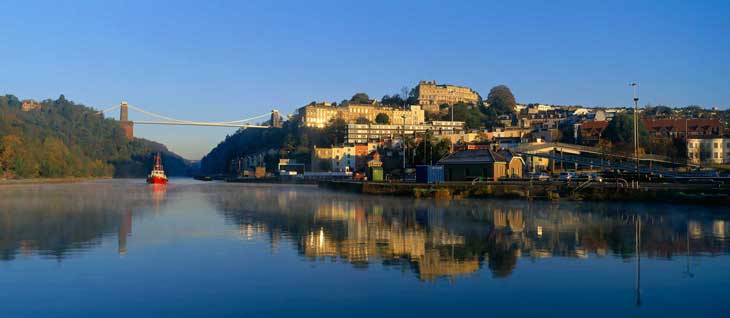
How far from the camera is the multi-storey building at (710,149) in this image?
7562cm

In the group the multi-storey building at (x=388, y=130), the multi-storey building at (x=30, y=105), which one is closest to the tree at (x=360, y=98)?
the multi-storey building at (x=388, y=130)

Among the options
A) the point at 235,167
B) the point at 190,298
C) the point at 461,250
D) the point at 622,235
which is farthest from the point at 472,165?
the point at 235,167

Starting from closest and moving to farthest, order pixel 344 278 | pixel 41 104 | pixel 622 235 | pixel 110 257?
pixel 344 278
pixel 110 257
pixel 622 235
pixel 41 104

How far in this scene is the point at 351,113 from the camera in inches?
5763

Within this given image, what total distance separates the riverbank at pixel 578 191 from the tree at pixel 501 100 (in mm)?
112343

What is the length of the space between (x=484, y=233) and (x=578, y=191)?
16438 millimetres

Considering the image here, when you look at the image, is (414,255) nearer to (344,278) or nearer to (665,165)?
(344,278)

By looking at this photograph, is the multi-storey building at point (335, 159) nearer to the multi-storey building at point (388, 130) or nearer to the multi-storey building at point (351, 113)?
the multi-storey building at point (388, 130)

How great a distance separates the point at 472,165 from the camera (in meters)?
47.5

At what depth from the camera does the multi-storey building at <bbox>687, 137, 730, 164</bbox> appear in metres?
75.6

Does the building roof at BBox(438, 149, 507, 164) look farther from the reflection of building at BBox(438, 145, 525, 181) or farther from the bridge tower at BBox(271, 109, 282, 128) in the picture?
the bridge tower at BBox(271, 109, 282, 128)

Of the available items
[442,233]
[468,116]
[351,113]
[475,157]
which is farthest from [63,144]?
[442,233]

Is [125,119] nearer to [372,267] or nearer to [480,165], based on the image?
[480,165]

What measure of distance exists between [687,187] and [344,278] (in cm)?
2504
